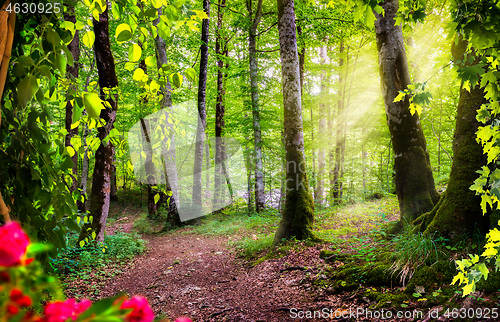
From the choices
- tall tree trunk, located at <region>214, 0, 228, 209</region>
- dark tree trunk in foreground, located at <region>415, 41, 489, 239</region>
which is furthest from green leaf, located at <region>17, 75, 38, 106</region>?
tall tree trunk, located at <region>214, 0, 228, 209</region>

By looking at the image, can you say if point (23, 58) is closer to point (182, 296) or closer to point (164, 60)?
point (182, 296)

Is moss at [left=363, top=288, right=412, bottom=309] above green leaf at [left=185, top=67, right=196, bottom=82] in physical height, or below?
below

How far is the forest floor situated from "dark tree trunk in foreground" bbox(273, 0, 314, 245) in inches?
16.4

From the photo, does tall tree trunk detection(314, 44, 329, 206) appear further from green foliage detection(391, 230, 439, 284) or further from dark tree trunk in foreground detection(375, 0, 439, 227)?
green foliage detection(391, 230, 439, 284)

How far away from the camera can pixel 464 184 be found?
317cm

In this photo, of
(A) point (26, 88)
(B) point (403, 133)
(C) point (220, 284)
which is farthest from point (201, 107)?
(A) point (26, 88)

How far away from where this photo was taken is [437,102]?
410 inches

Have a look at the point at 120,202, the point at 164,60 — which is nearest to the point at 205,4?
the point at 164,60

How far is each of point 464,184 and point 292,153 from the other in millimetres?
3059

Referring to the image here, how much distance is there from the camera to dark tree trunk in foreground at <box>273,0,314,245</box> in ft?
18.0

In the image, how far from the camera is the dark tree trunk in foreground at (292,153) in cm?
549

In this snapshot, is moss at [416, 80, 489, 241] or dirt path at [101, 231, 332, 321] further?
dirt path at [101, 231, 332, 321]

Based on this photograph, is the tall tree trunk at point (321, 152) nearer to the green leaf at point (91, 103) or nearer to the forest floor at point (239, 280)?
the forest floor at point (239, 280)

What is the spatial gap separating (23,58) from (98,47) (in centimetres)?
571
